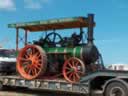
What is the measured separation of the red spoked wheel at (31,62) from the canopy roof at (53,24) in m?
1.02

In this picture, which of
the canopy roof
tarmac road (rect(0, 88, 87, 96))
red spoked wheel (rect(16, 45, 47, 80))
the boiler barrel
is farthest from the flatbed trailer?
the canopy roof

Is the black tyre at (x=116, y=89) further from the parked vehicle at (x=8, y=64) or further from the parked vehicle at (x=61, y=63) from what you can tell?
the parked vehicle at (x=8, y=64)

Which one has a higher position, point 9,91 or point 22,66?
point 22,66

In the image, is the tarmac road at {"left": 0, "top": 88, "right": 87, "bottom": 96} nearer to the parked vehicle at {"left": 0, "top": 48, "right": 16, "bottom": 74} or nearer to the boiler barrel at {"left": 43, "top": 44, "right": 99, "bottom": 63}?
the parked vehicle at {"left": 0, "top": 48, "right": 16, "bottom": 74}

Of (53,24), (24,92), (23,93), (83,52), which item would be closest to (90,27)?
(83,52)

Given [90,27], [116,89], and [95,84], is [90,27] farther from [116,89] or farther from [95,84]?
[116,89]

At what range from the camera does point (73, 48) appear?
15.9 meters

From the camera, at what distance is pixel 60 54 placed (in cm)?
1638

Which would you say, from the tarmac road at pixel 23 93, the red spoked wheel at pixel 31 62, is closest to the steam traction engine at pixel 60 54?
the red spoked wheel at pixel 31 62

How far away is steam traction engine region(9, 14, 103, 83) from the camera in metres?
15.5

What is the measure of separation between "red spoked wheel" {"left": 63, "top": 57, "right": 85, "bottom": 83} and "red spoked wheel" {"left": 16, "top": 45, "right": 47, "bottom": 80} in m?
0.96

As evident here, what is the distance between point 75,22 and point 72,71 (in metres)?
1.99

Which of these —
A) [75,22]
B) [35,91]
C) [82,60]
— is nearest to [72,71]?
[82,60]

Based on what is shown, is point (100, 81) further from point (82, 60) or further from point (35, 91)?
point (35, 91)
